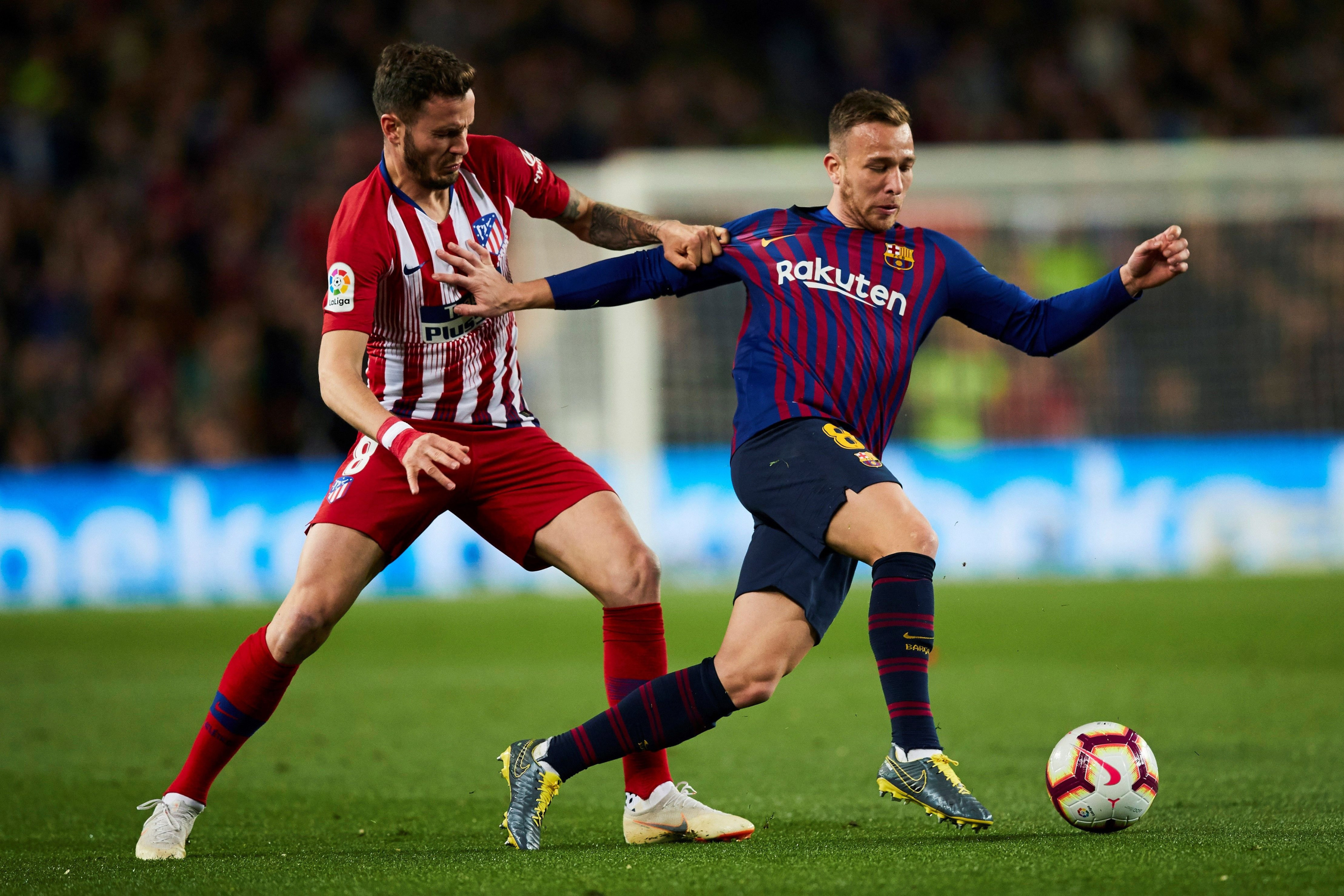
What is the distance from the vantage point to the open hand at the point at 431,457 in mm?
3926

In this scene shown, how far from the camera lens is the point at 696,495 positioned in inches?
504

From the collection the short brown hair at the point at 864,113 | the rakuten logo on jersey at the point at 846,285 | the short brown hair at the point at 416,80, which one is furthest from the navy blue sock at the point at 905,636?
the short brown hair at the point at 416,80

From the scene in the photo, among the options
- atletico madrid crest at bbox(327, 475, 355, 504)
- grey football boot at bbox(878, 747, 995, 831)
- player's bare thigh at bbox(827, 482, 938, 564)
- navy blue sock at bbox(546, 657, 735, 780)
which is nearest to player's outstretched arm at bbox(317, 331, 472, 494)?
atletico madrid crest at bbox(327, 475, 355, 504)

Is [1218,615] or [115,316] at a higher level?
[115,316]

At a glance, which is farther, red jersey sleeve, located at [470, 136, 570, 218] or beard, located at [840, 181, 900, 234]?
red jersey sleeve, located at [470, 136, 570, 218]

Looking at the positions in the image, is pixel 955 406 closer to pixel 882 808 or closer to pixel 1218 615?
pixel 1218 615

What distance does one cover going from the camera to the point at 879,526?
3916mm

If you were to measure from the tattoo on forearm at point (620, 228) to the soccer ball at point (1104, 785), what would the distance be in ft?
6.47

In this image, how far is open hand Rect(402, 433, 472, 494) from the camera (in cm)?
393

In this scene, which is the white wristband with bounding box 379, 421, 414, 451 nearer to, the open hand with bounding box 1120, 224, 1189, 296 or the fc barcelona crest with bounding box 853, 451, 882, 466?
the fc barcelona crest with bounding box 853, 451, 882, 466

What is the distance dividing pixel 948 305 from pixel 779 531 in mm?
869

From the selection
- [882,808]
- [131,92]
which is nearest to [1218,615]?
[882,808]

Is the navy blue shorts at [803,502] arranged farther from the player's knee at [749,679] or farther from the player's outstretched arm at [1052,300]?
the player's outstretched arm at [1052,300]

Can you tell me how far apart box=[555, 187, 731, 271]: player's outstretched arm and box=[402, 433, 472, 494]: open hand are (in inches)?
36.5
